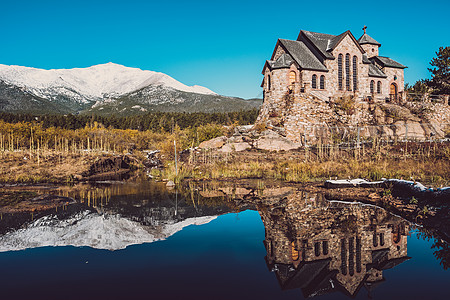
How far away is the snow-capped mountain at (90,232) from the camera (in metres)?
8.68

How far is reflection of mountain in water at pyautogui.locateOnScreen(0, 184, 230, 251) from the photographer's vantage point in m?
Result: 8.90

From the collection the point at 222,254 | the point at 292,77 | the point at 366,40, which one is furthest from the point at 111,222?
the point at 366,40

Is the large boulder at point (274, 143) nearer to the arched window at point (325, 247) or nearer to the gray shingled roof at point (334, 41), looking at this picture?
the gray shingled roof at point (334, 41)

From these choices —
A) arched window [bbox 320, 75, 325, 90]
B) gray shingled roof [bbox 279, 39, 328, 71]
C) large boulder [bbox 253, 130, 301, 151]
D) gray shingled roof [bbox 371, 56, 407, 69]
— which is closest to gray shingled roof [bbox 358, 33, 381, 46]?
gray shingled roof [bbox 371, 56, 407, 69]

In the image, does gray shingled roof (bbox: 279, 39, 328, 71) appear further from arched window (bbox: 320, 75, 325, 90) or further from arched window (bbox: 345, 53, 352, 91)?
arched window (bbox: 345, 53, 352, 91)

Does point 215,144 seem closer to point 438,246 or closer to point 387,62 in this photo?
point 438,246

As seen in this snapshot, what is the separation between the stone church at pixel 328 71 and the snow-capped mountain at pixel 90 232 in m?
25.3

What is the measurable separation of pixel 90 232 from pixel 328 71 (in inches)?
1296

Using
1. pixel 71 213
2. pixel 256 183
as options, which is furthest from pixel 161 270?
pixel 256 183

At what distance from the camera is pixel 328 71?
3566 centimetres

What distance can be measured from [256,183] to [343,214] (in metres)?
8.37

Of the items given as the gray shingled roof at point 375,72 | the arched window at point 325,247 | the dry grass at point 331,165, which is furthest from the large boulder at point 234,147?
the gray shingled roof at point 375,72

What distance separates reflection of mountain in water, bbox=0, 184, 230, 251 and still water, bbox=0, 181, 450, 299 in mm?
37

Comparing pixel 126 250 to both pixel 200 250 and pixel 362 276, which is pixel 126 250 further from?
pixel 362 276
